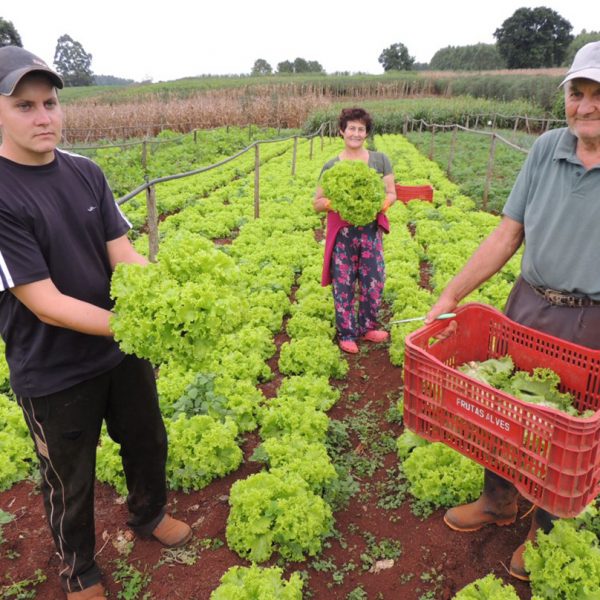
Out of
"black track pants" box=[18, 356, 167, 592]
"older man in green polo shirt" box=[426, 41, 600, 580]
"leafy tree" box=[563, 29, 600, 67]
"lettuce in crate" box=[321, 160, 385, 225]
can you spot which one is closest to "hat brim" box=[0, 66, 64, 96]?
"black track pants" box=[18, 356, 167, 592]

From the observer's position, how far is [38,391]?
8.98 feet

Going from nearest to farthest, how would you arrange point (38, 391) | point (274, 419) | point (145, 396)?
point (38, 391), point (145, 396), point (274, 419)

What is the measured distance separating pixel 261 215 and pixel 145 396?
387 inches

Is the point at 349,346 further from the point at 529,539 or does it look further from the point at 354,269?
the point at 529,539

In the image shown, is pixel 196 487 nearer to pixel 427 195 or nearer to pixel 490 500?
pixel 490 500

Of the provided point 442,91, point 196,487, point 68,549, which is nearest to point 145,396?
point 68,549

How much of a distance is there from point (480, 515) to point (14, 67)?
13.3 feet

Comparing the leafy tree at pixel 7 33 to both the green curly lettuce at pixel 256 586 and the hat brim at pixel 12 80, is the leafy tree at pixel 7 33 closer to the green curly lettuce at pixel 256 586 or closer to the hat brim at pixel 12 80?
the hat brim at pixel 12 80

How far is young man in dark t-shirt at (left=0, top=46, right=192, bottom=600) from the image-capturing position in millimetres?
2439

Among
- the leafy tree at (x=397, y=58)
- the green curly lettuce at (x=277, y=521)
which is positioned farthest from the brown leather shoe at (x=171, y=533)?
the leafy tree at (x=397, y=58)

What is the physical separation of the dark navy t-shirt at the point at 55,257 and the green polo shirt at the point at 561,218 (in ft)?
8.49

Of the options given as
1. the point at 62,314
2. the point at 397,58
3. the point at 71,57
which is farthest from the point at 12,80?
the point at 71,57

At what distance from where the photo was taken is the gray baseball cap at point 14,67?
93.3 inches

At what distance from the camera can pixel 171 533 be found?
3740 mm
